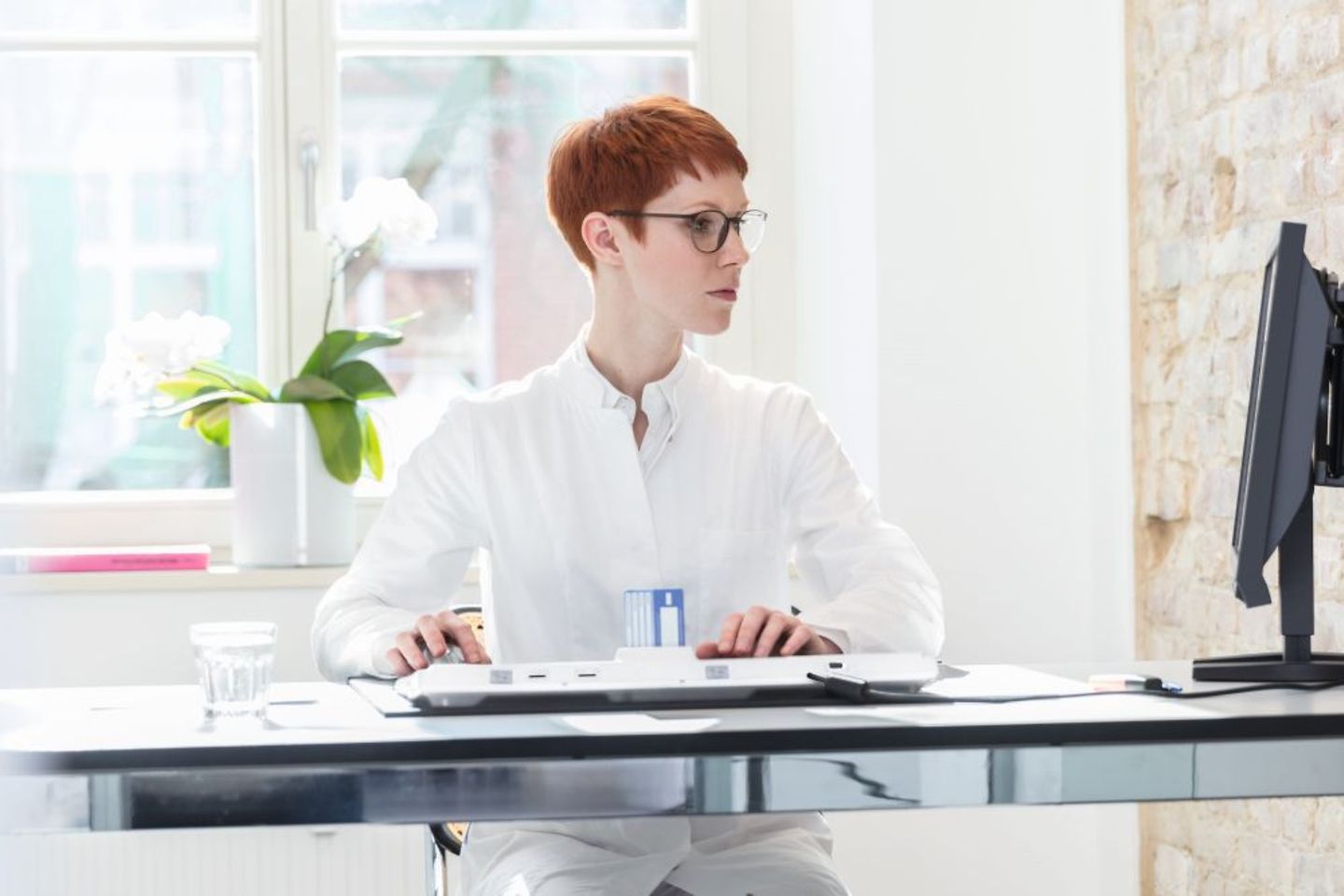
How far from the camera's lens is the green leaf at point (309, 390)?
10.3 feet

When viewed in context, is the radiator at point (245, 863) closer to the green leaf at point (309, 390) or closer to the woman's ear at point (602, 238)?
the green leaf at point (309, 390)

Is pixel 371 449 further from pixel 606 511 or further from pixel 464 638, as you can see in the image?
pixel 464 638

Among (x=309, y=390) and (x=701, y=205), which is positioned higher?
(x=701, y=205)

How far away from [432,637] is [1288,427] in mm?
873

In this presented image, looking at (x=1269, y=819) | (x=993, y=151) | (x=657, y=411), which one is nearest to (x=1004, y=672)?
(x=657, y=411)

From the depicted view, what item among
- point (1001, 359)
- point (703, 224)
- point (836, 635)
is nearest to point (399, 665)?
point (836, 635)

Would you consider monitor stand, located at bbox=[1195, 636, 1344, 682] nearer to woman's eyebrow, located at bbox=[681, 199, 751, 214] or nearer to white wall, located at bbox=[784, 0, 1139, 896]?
woman's eyebrow, located at bbox=[681, 199, 751, 214]

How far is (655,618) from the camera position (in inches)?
65.8

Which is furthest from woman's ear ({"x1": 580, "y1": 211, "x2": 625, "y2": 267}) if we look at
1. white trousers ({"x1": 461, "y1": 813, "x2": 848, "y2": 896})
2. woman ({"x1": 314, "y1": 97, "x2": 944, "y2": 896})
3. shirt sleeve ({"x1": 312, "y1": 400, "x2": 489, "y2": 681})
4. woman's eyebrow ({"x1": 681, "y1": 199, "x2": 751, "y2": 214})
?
white trousers ({"x1": 461, "y1": 813, "x2": 848, "y2": 896})

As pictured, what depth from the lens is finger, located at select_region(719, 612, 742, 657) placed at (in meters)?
1.68

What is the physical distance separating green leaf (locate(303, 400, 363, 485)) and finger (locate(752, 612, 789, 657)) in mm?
1580

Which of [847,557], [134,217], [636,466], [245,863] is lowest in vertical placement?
[245,863]

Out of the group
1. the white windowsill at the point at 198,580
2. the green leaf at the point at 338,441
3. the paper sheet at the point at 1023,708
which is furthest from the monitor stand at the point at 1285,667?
the green leaf at the point at 338,441

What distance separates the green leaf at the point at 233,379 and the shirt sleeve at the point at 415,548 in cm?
107
